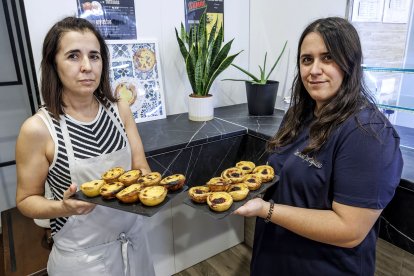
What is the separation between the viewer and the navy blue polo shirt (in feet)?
2.63

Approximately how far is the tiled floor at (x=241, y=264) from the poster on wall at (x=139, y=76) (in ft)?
3.71

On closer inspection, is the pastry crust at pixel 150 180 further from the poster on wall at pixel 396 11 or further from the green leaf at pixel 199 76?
the poster on wall at pixel 396 11

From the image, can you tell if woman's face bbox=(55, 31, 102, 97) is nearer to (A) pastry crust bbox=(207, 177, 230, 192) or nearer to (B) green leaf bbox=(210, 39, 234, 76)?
(A) pastry crust bbox=(207, 177, 230, 192)

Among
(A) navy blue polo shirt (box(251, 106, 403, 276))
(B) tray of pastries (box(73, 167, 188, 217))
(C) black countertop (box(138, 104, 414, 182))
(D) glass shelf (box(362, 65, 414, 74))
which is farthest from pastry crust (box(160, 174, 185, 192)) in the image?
(D) glass shelf (box(362, 65, 414, 74))

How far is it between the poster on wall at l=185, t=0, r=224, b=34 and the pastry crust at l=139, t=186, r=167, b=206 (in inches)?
55.1

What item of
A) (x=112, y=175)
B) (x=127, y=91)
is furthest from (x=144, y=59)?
(x=112, y=175)

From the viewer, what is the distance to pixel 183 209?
78.7 inches

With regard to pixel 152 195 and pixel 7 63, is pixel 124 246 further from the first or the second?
pixel 7 63

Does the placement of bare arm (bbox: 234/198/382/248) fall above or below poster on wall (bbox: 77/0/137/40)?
below

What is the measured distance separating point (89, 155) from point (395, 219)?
1.22 metres

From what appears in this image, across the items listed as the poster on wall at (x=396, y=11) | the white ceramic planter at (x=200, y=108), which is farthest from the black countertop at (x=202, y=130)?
the poster on wall at (x=396, y=11)

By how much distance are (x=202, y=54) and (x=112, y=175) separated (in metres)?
1.06

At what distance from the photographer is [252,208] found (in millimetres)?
942

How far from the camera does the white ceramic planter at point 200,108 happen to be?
6.36ft
